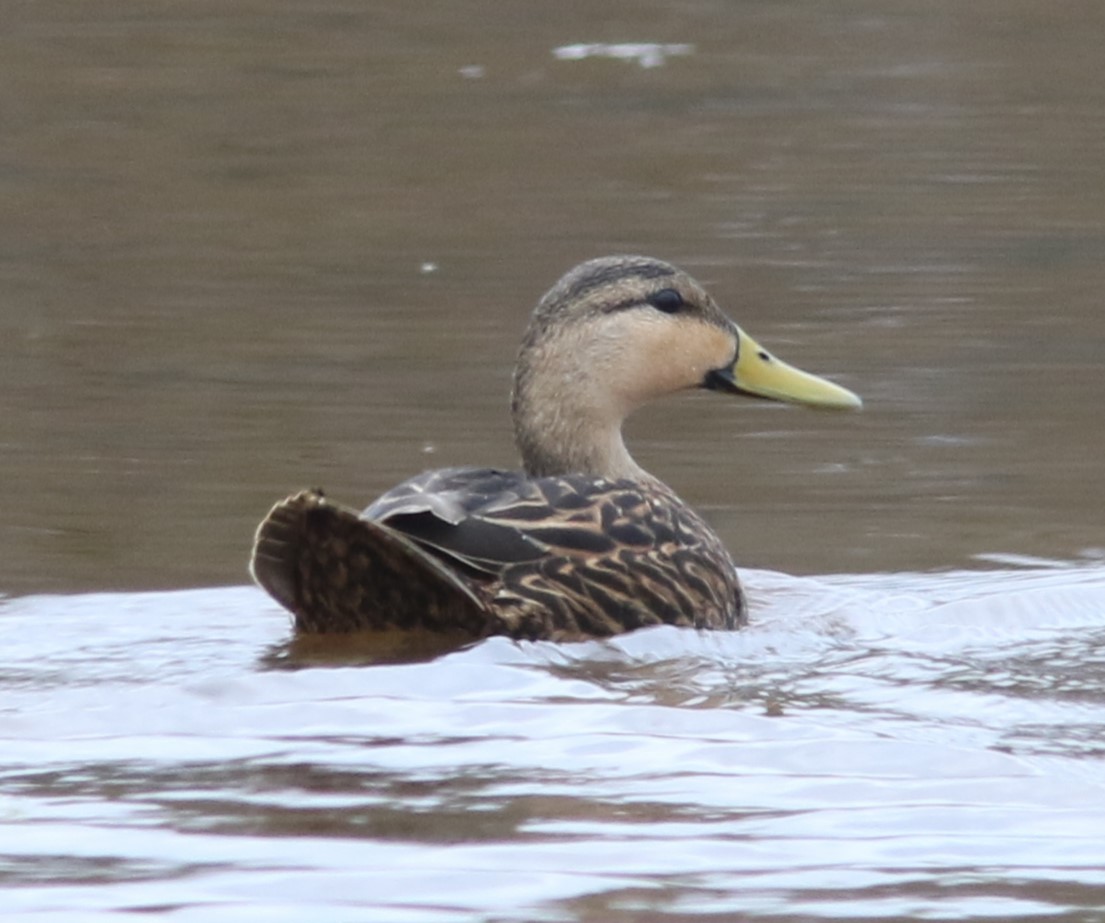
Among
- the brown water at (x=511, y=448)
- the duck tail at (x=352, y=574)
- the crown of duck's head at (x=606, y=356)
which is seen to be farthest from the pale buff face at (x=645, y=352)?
the duck tail at (x=352, y=574)

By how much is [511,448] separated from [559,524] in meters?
2.66

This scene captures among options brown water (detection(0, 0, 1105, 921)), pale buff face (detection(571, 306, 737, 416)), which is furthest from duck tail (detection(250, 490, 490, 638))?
pale buff face (detection(571, 306, 737, 416))

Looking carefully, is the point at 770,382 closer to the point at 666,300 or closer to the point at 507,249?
the point at 666,300

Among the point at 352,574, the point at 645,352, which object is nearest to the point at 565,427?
the point at 645,352

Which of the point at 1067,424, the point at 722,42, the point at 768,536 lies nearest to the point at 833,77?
the point at 722,42

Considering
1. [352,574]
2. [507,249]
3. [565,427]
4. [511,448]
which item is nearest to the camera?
[352,574]

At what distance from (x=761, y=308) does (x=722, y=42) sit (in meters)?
6.79

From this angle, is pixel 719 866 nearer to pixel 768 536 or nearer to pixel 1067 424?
pixel 768 536

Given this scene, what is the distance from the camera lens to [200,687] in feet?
23.2

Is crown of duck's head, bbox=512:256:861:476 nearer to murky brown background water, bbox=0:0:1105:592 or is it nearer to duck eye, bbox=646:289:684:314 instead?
duck eye, bbox=646:289:684:314

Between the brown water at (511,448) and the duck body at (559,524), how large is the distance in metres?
0.15

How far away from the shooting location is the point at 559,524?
7641mm

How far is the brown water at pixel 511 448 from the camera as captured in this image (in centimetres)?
589

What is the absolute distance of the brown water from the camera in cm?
589
